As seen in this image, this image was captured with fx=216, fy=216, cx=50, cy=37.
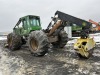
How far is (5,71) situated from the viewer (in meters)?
8.55

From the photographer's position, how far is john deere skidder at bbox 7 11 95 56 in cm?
1041

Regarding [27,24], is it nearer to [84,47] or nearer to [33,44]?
[33,44]

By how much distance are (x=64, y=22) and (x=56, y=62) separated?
225 cm

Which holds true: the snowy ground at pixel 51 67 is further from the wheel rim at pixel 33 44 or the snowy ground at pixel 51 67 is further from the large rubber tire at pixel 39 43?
the wheel rim at pixel 33 44

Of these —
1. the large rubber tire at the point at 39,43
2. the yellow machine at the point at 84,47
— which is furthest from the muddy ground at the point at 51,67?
the large rubber tire at the point at 39,43

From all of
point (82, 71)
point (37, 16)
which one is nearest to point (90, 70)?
point (82, 71)

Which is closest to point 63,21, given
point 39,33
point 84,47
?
point 39,33

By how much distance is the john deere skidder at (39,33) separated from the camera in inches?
410

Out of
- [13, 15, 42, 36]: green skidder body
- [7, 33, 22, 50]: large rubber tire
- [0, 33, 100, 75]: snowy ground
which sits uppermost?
[13, 15, 42, 36]: green skidder body

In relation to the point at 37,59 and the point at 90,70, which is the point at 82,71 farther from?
the point at 37,59

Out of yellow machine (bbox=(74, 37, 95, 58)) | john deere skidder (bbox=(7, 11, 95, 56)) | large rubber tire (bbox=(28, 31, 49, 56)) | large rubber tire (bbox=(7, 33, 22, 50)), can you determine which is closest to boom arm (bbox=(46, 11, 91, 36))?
john deere skidder (bbox=(7, 11, 95, 56))

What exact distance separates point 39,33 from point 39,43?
1.68ft

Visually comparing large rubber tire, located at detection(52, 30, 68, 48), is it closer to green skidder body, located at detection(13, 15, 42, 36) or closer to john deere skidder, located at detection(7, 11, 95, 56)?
john deere skidder, located at detection(7, 11, 95, 56)

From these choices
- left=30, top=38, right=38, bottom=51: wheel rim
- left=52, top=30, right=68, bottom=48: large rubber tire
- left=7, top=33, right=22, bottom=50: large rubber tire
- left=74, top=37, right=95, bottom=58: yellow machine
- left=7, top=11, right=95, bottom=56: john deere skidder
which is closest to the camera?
left=74, top=37, right=95, bottom=58: yellow machine
